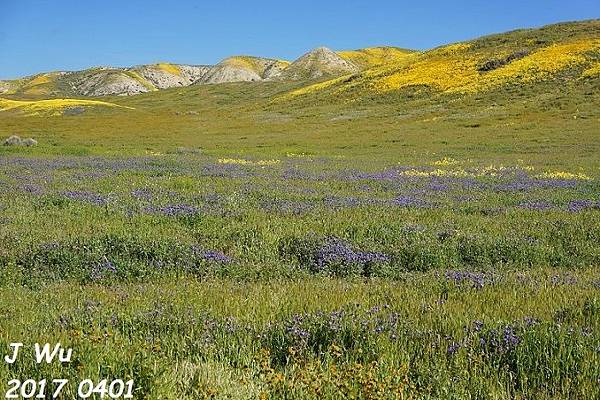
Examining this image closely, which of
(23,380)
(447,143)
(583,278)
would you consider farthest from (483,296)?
(447,143)

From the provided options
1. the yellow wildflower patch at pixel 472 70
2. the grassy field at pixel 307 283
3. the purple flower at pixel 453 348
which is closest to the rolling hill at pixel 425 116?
the yellow wildflower patch at pixel 472 70

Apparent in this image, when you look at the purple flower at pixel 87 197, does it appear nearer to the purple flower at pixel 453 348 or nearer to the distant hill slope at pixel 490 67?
the purple flower at pixel 453 348

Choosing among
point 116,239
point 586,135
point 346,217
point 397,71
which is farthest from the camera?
point 397,71

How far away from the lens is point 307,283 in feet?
23.0

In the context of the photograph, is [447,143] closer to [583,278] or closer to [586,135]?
[586,135]

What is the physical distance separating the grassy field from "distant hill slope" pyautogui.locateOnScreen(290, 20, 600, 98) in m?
59.6

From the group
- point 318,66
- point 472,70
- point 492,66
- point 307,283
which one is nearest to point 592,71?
point 492,66

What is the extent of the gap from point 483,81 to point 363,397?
79848 millimetres

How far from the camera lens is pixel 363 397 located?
331 centimetres

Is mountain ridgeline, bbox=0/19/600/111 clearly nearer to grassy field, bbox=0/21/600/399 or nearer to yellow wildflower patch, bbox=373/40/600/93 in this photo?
yellow wildflower patch, bbox=373/40/600/93

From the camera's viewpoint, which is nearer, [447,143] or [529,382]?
[529,382]

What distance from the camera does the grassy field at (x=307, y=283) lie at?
149 inches

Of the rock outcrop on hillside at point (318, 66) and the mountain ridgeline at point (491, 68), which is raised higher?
the rock outcrop on hillside at point (318, 66)

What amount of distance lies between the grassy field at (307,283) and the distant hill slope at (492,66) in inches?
2348
